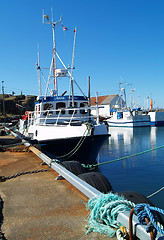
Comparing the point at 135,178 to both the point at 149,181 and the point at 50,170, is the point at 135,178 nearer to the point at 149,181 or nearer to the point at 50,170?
the point at 149,181

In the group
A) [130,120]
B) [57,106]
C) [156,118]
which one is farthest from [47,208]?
[156,118]

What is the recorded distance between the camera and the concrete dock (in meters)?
2.59

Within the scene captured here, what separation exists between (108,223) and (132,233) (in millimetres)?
444

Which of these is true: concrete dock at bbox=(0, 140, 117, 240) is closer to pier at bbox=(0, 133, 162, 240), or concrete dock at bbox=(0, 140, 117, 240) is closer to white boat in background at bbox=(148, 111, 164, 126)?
pier at bbox=(0, 133, 162, 240)

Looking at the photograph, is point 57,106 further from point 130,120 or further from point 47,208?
point 130,120

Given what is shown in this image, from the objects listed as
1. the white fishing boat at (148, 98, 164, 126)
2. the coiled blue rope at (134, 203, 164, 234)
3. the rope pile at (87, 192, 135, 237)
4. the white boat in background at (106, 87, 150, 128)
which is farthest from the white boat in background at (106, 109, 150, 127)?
the coiled blue rope at (134, 203, 164, 234)

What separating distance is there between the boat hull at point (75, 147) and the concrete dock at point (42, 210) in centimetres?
508

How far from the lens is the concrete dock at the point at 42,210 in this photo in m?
2.59

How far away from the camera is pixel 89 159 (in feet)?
35.1

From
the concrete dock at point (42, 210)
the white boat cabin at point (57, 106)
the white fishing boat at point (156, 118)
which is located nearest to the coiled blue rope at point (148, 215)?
the concrete dock at point (42, 210)

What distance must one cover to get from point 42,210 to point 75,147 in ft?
21.7

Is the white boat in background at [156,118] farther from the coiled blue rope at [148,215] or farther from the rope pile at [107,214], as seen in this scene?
the coiled blue rope at [148,215]

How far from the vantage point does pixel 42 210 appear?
10.6 feet

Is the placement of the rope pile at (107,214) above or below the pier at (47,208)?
above
